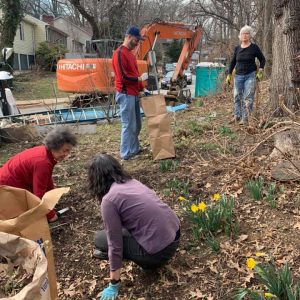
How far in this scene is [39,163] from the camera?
3.55 meters

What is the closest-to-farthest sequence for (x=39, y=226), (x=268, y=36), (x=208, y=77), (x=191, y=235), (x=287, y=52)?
(x=39, y=226) → (x=191, y=235) → (x=287, y=52) → (x=268, y=36) → (x=208, y=77)

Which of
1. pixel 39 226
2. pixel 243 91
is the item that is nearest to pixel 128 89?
pixel 243 91

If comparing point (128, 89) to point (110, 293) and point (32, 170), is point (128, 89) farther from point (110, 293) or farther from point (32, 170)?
point (110, 293)

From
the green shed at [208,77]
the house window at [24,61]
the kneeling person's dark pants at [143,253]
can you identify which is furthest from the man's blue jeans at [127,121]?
the house window at [24,61]

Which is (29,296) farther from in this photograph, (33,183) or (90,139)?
(90,139)

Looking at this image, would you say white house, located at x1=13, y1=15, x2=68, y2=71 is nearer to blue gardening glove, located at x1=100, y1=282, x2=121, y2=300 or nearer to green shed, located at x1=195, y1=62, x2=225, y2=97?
green shed, located at x1=195, y1=62, x2=225, y2=97

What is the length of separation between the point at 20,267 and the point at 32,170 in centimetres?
160

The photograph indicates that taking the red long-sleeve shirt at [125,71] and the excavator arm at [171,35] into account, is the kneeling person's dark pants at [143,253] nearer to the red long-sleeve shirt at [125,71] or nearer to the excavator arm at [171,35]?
the red long-sleeve shirt at [125,71]

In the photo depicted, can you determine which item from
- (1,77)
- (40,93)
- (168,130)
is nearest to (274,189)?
(168,130)

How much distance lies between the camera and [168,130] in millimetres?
5496

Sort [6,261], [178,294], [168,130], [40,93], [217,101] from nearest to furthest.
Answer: [6,261]
[178,294]
[168,130]
[217,101]
[40,93]

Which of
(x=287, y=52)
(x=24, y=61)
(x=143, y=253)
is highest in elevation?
(x=24, y=61)

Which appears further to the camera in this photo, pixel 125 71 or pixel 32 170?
pixel 125 71

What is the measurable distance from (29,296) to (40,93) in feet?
66.2
